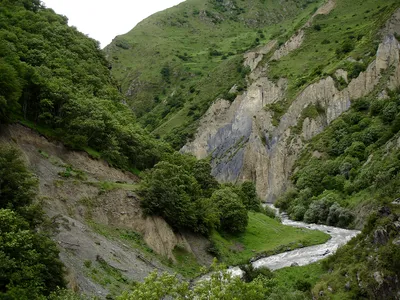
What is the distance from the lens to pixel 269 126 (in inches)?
4264

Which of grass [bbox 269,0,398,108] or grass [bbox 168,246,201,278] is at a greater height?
grass [bbox 269,0,398,108]

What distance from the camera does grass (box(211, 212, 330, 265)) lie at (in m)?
51.4

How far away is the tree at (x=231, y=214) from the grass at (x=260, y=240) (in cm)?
109

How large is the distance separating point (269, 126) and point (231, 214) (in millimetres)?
54341

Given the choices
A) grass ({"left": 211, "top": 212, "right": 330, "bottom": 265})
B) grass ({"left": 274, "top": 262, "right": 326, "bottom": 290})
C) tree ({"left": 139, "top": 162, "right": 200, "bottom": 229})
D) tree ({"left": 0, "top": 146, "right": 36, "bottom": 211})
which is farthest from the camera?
grass ({"left": 211, "top": 212, "right": 330, "bottom": 265})

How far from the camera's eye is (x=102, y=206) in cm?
4534

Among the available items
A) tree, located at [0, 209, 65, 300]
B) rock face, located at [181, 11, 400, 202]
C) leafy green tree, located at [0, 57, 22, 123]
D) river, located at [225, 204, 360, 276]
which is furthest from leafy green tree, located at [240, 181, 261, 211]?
tree, located at [0, 209, 65, 300]

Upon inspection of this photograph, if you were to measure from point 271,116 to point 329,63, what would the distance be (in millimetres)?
21826

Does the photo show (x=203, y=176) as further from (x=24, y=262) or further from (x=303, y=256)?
(x=24, y=262)

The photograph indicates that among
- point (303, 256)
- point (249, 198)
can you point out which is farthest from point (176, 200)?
point (249, 198)

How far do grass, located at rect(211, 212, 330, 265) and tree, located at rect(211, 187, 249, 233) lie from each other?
1.09 meters

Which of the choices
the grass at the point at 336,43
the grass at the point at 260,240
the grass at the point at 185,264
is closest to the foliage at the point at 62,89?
the grass at the point at 185,264

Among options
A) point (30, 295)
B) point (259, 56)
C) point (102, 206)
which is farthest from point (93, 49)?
point (259, 56)

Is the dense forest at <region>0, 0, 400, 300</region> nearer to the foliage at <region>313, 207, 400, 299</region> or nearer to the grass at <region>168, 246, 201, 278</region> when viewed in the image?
the foliage at <region>313, 207, 400, 299</region>
